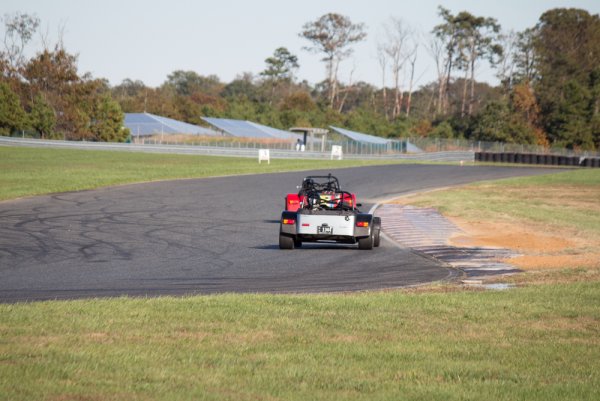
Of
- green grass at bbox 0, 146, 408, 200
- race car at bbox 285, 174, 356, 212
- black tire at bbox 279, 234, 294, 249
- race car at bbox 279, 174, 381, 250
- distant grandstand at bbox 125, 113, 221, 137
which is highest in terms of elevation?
distant grandstand at bbox 125, 113, 221, 137

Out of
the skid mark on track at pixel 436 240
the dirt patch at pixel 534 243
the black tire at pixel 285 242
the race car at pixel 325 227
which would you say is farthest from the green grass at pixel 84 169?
the dirt patch at pixel 534 243

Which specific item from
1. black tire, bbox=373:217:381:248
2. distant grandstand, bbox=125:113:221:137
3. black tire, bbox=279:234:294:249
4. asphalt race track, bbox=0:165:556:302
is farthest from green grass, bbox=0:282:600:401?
distant grandstand, bbox=125:113:221:137

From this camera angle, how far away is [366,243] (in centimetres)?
1931

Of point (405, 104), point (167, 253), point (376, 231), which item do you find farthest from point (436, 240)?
point (405, 104)

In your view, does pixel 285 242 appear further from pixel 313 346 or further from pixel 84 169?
pixel 84 169

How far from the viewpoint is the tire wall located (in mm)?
81062

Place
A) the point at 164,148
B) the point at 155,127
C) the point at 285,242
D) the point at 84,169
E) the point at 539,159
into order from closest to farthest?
the point at 285,242 → the point at 84,169 → the point at 164,148 → the point at 539,159 → the point at 155,127

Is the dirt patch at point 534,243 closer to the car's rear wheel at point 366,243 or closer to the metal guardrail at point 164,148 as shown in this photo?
the car's rear wheel at point 366,243

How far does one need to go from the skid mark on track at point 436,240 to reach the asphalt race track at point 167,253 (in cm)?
72

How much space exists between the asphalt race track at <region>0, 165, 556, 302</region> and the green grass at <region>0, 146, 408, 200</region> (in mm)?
3414

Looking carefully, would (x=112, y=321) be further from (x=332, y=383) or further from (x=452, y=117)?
(x=452, y=117)

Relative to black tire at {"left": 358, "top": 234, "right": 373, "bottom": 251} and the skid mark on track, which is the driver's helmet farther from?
black tire at {"left": 358, "top": 234, "right": 373, "bottom": 251}

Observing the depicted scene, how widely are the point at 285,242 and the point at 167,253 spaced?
2.45 metres

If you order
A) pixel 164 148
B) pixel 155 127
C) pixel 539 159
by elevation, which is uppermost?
pixel 155 127
